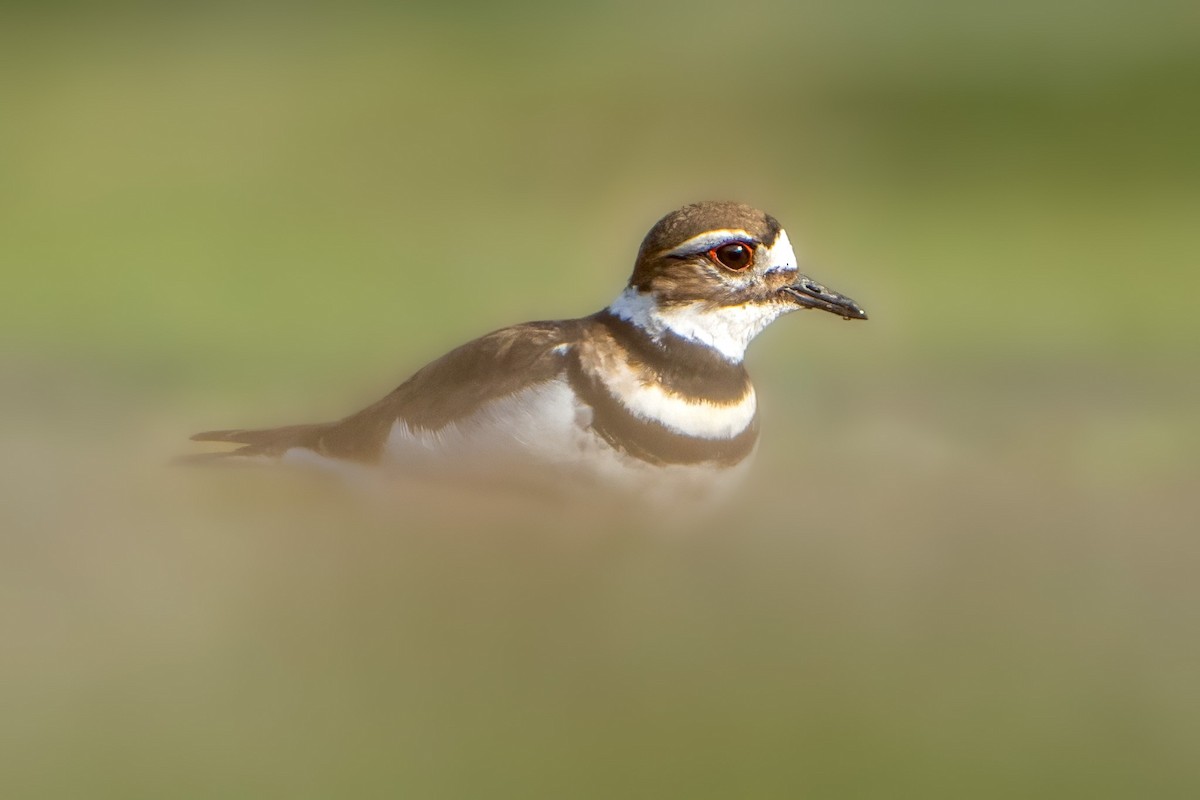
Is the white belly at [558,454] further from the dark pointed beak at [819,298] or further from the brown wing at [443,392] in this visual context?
the dark pointed beak at [819,298]

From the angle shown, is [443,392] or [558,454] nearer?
[558,454]

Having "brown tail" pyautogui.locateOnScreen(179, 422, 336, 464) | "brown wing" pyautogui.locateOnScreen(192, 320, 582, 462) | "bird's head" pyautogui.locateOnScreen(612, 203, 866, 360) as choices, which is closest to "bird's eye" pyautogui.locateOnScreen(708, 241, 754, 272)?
"bird's head" pyautogui.locateOnScreen(612, 203, 866, 360)

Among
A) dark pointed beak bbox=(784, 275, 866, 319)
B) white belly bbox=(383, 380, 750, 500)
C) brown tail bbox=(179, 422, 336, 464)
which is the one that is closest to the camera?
white belly bbox=(383, 380, 750, 500)

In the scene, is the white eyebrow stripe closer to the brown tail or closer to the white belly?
the white belly

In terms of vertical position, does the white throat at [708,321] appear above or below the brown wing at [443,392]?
above

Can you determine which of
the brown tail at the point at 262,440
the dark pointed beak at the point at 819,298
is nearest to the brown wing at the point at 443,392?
the brown tail at the point at 262,440

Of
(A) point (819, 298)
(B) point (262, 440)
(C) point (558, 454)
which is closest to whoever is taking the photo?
(C) point (558, 454)

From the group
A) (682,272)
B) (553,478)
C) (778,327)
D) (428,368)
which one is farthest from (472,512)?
(778,327)

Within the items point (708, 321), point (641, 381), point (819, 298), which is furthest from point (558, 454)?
point (819, 298)

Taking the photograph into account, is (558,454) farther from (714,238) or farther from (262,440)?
(262,440)
